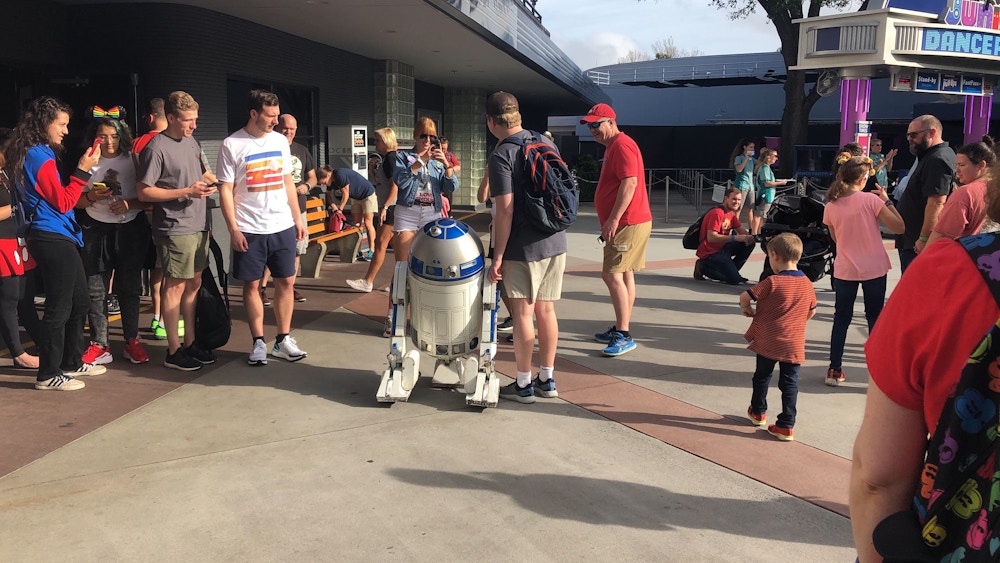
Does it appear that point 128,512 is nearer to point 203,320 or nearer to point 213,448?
point 213,448

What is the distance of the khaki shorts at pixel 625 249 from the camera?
6297 mm

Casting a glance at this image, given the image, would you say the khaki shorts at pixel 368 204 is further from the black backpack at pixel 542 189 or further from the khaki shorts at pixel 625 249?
the black backpack at pixel 542 189

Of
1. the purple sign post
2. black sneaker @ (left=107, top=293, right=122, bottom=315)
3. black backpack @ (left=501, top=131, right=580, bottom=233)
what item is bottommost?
black sneaker @ (left=107, top=293, right=122, bottom=315)

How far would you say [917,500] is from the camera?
1.46 m

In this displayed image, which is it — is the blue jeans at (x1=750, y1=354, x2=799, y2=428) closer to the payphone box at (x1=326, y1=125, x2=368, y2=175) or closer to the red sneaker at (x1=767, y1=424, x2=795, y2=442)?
the red sneaker at (x1=767, y1=424, x2=795, y2=442)

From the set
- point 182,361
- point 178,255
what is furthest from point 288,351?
point 178,255

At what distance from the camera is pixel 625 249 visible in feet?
20.6

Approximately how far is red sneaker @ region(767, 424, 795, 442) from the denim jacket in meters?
3.47

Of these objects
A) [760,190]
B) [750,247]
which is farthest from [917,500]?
[760,190]

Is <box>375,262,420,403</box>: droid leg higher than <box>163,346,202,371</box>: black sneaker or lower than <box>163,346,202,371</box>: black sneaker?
higher

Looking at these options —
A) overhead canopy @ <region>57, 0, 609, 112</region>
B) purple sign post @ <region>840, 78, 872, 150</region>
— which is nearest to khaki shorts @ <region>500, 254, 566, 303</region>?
overhead canopy @ <region>57, 0, 609, 112</region>

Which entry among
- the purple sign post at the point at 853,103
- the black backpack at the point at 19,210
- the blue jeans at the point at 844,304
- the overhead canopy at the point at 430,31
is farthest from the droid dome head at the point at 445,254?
the purple sign post at the point at 853,103

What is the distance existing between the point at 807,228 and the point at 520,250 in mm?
5078

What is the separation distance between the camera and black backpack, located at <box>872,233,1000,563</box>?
128 cm
